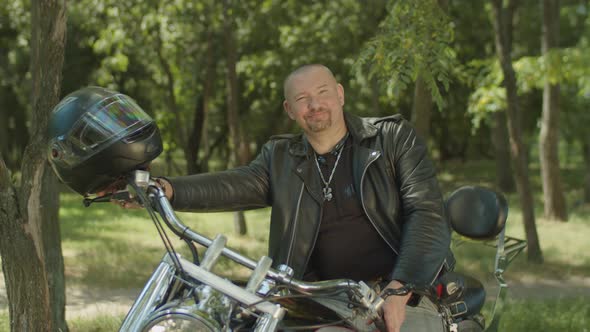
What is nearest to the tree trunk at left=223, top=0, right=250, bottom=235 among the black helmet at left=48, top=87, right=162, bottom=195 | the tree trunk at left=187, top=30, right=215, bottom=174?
the tree trunk at left=187, top=30, right=215, bottom=174

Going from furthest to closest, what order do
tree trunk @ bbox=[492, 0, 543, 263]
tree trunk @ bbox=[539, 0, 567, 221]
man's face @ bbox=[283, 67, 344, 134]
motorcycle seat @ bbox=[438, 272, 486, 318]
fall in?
tree trunk @ bbox=[539, 0, 567, 221], tree trunk @ bbox=[492, 0, 543, 263], motorcycle seat @ bbox=[438, 272, 486, 318], man's face @ bbox=[283, 67, 344, 134]

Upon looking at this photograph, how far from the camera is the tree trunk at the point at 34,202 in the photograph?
407 centimetres

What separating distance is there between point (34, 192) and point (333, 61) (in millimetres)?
12884

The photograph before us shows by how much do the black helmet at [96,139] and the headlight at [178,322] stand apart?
0.51 metres

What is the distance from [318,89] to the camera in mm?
3031

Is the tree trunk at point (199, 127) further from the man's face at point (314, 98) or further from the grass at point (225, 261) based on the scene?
the man's face at point (314, 98)

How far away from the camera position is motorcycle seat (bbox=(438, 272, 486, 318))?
3145 millimetres

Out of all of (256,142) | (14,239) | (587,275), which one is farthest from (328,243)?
(256,142)

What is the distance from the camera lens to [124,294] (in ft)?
26.3

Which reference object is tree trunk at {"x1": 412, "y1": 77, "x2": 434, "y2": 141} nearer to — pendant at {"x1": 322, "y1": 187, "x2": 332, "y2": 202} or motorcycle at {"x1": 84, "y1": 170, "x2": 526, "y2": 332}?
pendant at {"x1": 322, "y1": 187, "x2": 332, "y2": 202}

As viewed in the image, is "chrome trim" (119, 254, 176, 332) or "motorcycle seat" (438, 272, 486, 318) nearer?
"chrome trim" (119, 254, 176, 332)

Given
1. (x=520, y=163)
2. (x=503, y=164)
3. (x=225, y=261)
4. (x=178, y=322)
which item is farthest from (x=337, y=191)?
(x=503, y=164)

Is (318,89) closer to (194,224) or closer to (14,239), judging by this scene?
(14,239)

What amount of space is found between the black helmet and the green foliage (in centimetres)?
462
